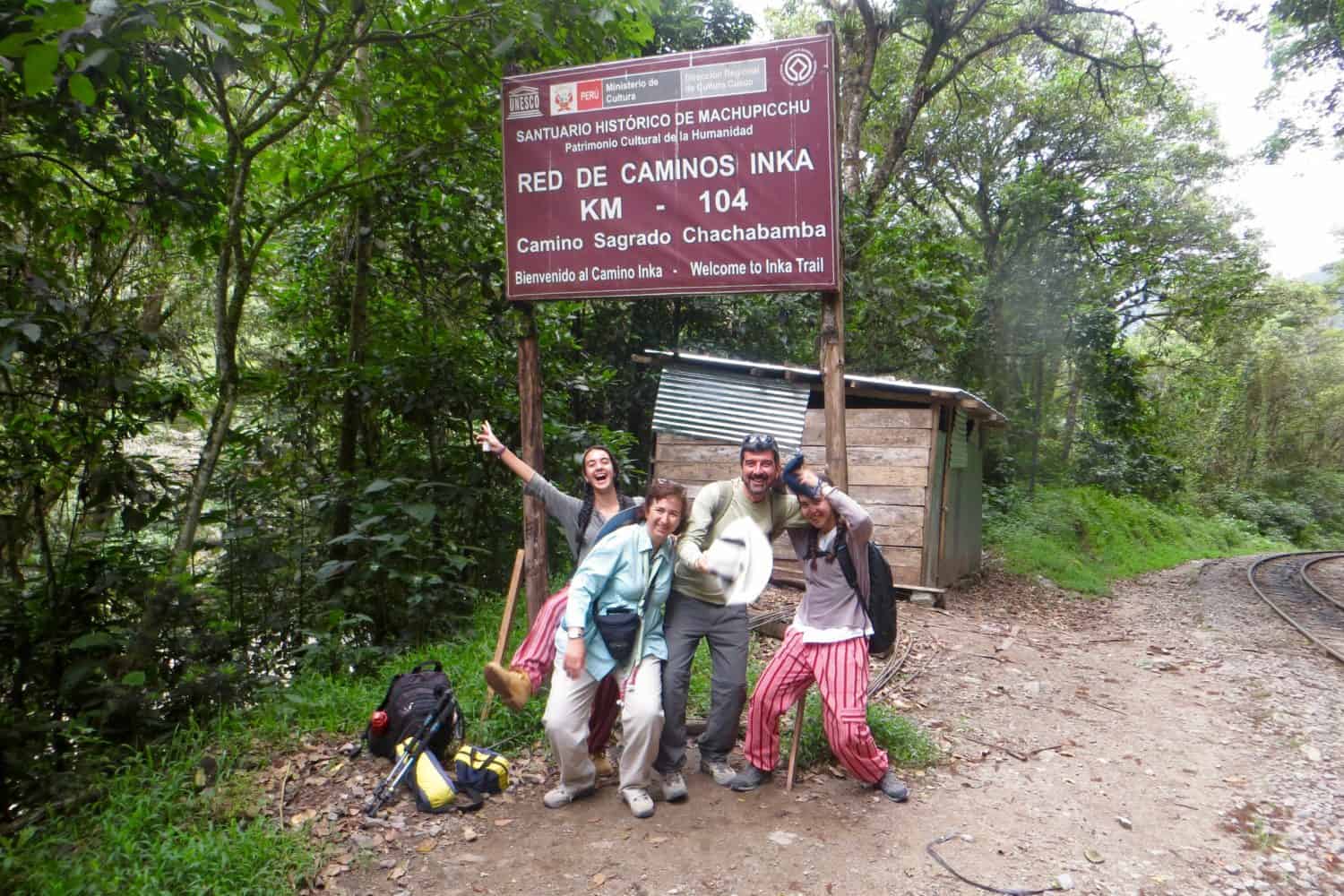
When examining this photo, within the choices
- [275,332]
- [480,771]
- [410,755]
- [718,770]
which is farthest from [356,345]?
[718,770]

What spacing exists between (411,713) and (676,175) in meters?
3.23

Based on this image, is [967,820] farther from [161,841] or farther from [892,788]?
[161,841]

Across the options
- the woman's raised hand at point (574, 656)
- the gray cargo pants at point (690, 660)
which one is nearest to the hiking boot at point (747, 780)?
the gray cargo pants at point (690, 660)

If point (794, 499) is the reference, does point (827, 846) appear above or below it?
below

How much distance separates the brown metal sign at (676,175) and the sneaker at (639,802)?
103 inches

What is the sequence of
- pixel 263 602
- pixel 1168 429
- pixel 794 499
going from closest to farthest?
pixel 794 499
pixel 263 602
pixel 1168 429

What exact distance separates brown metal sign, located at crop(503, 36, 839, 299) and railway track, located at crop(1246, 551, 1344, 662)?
8.37 m

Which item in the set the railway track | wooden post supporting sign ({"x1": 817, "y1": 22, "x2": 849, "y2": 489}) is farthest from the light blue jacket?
the railway track

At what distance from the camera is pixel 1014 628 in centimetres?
988

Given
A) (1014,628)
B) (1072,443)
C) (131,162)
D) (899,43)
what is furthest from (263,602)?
(1072,443)

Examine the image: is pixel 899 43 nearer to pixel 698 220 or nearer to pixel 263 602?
pixel 698 220

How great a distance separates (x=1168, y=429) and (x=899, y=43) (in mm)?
20135

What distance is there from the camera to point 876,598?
4422mm

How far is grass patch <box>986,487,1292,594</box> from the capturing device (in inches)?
592
